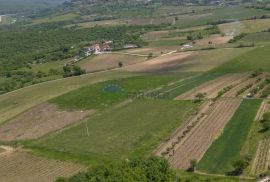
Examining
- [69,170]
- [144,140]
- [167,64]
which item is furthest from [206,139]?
[167,64]

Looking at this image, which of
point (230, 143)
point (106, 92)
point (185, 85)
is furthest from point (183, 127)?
point (106, 92)

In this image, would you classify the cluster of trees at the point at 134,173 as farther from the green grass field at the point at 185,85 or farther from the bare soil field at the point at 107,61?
the bare soil field at the point at 107,61

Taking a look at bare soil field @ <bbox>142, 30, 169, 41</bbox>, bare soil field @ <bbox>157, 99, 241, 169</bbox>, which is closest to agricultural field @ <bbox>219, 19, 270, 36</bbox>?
bare soil field @ <bbox>142, 30, 169, 41</bbox>

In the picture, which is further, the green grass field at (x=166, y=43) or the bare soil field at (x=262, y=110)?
the green grass field at (x=166, y=43)

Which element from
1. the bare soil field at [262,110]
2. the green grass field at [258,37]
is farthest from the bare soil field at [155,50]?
the bare soil field at [262,110]

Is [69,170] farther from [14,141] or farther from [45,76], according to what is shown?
[45,76]

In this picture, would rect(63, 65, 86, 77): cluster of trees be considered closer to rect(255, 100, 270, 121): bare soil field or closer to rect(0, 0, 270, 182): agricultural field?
rect(0, 0, 270, 182): agricultural field
